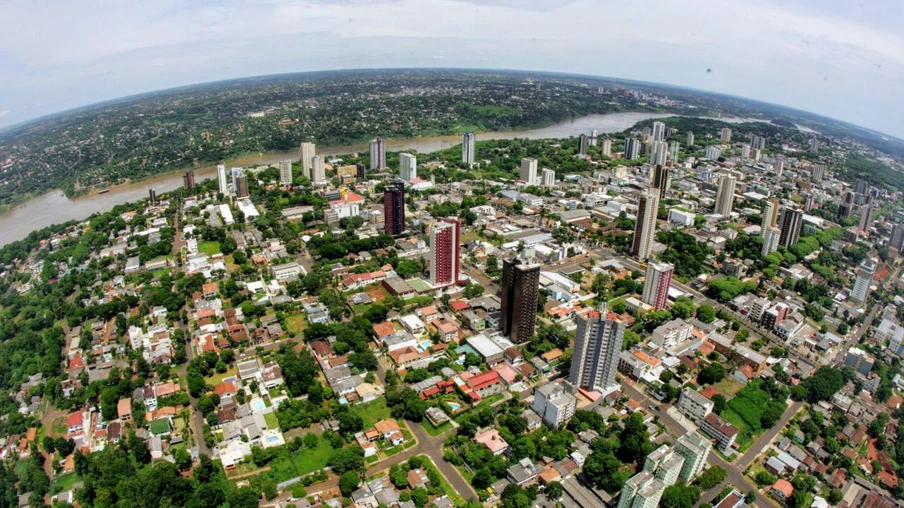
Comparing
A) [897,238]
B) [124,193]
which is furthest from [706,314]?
[124,193]

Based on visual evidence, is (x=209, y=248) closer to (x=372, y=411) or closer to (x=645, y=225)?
(x=372, y=411)

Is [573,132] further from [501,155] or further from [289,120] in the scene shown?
[289,120]

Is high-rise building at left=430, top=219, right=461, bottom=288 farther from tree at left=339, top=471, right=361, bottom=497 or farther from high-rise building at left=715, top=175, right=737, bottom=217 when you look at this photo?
high-rise building at left=715, top=175, right=737, bottom=217

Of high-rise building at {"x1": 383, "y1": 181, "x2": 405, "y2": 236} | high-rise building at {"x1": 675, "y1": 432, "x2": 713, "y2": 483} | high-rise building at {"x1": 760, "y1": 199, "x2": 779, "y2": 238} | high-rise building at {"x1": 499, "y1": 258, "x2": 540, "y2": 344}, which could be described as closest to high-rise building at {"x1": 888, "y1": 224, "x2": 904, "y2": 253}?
high-rise building at {"x1": 760, "y1": 199, "x2": 779, "y2": 238}

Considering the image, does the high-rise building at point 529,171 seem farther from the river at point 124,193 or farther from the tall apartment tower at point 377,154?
the river at point 124,193

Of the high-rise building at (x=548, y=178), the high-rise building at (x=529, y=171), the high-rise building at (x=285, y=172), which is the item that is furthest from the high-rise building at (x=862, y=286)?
the high-rise building at (x=285, y=172)
